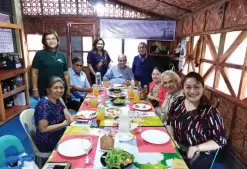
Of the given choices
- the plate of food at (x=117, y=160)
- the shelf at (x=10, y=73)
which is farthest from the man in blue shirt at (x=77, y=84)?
the plate of food at (x=117, y=160)

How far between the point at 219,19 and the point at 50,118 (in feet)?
9.28

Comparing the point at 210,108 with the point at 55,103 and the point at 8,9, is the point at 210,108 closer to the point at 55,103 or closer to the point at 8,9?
the point at 55,103

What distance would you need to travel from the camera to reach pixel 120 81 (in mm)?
3432

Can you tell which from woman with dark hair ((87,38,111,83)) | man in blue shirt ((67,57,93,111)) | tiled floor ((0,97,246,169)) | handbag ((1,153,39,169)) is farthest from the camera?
woman with dark hair ((87,38,111,83))

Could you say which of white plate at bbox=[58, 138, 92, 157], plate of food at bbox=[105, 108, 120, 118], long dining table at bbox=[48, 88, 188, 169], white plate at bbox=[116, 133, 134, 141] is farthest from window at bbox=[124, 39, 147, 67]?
white plate at bbox=[58, 138, 92, 157]

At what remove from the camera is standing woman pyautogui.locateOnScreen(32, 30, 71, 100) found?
2.35 meters

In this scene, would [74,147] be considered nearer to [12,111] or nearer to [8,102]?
[12,111]

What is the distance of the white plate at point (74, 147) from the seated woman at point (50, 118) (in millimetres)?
392

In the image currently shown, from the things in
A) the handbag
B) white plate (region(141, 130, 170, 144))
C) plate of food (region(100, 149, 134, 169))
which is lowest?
the handbag

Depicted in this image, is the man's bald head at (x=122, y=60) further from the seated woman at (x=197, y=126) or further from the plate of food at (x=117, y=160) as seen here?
the plate of food at (x=117, y=160)

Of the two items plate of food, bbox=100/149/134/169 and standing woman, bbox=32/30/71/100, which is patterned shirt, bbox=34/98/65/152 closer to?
plate of food, bbox=100/149/134/169

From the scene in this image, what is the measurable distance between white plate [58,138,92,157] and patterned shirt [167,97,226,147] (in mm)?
834

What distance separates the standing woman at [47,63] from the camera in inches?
92.4

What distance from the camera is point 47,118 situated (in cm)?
154
